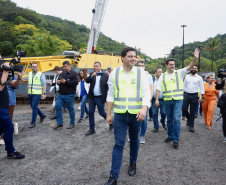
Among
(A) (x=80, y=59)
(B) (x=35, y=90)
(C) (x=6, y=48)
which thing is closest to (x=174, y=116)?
(B) (x=35, y=90)

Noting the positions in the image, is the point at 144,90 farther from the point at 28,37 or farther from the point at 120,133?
the point at 28,37

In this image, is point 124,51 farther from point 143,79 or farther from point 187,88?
point 187,88

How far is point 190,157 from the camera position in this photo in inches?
139

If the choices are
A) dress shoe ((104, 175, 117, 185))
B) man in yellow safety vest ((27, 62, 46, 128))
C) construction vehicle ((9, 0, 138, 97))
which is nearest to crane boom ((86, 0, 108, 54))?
construction vehicle ((9, 0, 138, 97))

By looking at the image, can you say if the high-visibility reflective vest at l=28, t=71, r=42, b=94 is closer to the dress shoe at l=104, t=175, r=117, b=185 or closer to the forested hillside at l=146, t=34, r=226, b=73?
the dress shoe at l=104, t=175, r=117, b=185

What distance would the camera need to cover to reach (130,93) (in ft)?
8.23

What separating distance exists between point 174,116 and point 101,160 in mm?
2012

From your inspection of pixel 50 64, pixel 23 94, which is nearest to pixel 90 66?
pixel 50 64

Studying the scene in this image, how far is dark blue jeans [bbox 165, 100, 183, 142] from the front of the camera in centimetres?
411

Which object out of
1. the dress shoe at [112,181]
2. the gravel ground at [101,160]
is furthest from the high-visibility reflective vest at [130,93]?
the gravel ground at [101,160]

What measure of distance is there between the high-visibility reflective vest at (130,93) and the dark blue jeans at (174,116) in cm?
198

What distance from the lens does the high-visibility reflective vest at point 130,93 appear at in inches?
98.6

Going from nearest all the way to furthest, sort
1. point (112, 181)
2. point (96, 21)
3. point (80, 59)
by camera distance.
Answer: point (112, 181) → point (80, 59) → point (96, 21)

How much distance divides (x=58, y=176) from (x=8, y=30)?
51147mm
